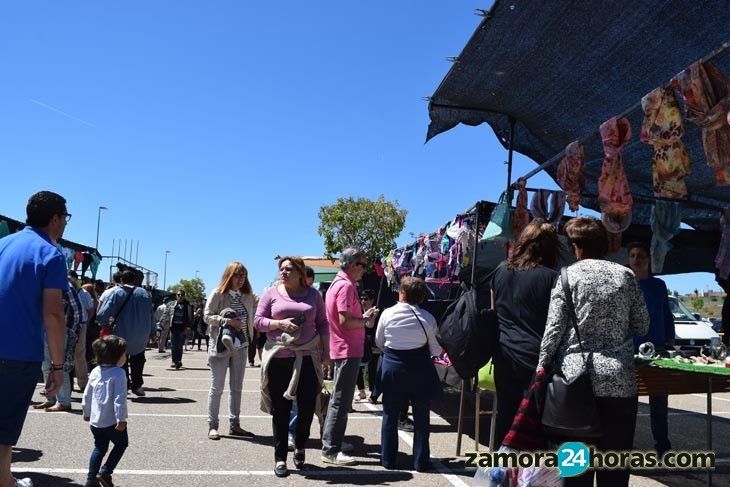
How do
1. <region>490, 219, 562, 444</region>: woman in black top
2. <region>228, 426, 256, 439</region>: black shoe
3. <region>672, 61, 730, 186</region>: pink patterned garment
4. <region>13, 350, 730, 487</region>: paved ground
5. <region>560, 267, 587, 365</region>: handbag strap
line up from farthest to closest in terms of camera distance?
<region>228, 426, 256, 439</region>: black shoe, <region>13, 350, 730, 487</region>: paved ground, <region>672, 61, 730, 186</region>: pink patterned garment, <region>490, 219, 562, 444</region>: woman in black top, <region>560, 267, 587, 365</region>: handbag strap

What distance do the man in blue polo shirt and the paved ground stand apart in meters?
1.31

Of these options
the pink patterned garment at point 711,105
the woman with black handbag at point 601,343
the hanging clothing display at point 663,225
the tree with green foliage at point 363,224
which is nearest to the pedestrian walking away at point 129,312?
the woman with black handbag at point 601,343

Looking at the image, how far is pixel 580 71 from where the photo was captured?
6.25 m

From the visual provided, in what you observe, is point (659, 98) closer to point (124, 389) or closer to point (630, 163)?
point (630, 163)

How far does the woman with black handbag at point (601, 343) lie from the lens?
3244 mm

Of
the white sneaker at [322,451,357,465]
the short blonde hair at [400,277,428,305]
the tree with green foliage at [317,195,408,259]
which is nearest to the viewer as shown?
the white sneaker at [322,451,357,465]

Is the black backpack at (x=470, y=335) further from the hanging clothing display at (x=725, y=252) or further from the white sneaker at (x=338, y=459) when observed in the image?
the hanging clothing display at (x=725, y=252)

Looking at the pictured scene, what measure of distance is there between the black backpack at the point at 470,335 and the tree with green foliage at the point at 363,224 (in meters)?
36.7

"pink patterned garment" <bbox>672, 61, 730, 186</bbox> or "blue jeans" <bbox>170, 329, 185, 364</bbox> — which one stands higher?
"pink patterned garment" <bbox>672, 61, 730, 186</bbox>

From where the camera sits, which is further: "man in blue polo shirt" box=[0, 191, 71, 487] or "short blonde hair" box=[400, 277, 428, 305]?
"short blonde hair" box=[400, 277, 428, 305]

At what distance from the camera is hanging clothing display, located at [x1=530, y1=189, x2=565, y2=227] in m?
7.74

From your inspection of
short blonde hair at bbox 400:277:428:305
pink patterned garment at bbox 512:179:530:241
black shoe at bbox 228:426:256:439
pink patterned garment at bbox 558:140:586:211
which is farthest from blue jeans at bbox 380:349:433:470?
pink patterned garment at bbox 558:140:586:211

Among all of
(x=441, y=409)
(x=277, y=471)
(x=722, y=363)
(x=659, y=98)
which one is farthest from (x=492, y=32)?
(x=441, y=409)

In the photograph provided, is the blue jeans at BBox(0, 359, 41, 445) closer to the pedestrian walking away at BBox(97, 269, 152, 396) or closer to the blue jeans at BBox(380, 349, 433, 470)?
the blue jeans at BBox(380, 349, 433, 470)
